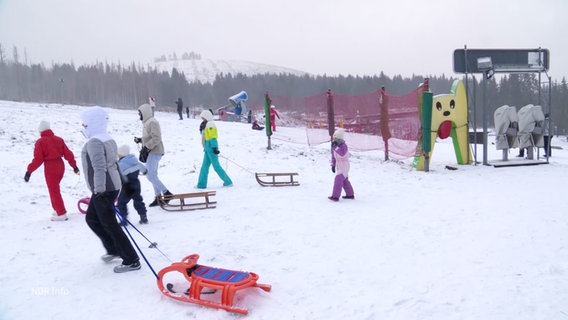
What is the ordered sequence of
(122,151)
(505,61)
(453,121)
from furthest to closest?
(505,61) → (453,121) → (122,151)

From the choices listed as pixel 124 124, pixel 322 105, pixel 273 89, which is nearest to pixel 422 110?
pixel 322 105

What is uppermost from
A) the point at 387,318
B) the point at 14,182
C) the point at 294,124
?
the point at 294,124

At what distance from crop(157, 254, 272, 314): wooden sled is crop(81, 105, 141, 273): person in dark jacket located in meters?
0.75

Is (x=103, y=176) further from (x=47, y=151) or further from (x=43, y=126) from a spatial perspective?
(x=43, y=126)

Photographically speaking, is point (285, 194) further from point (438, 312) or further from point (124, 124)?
point (124, 124)

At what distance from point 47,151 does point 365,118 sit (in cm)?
1118

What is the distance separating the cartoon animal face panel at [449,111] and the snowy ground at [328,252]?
2838mm

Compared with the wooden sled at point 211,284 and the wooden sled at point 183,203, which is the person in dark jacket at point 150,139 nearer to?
the wooden sled at point 183,203

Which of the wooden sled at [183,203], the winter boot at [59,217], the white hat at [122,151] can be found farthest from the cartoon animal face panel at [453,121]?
the winter boot at [59,217]

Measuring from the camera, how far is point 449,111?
1281 centimetres

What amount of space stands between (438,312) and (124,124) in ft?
71.3

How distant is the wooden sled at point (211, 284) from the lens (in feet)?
12.3

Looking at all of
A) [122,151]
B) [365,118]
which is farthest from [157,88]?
[122,151]

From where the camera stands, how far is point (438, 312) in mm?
3617
